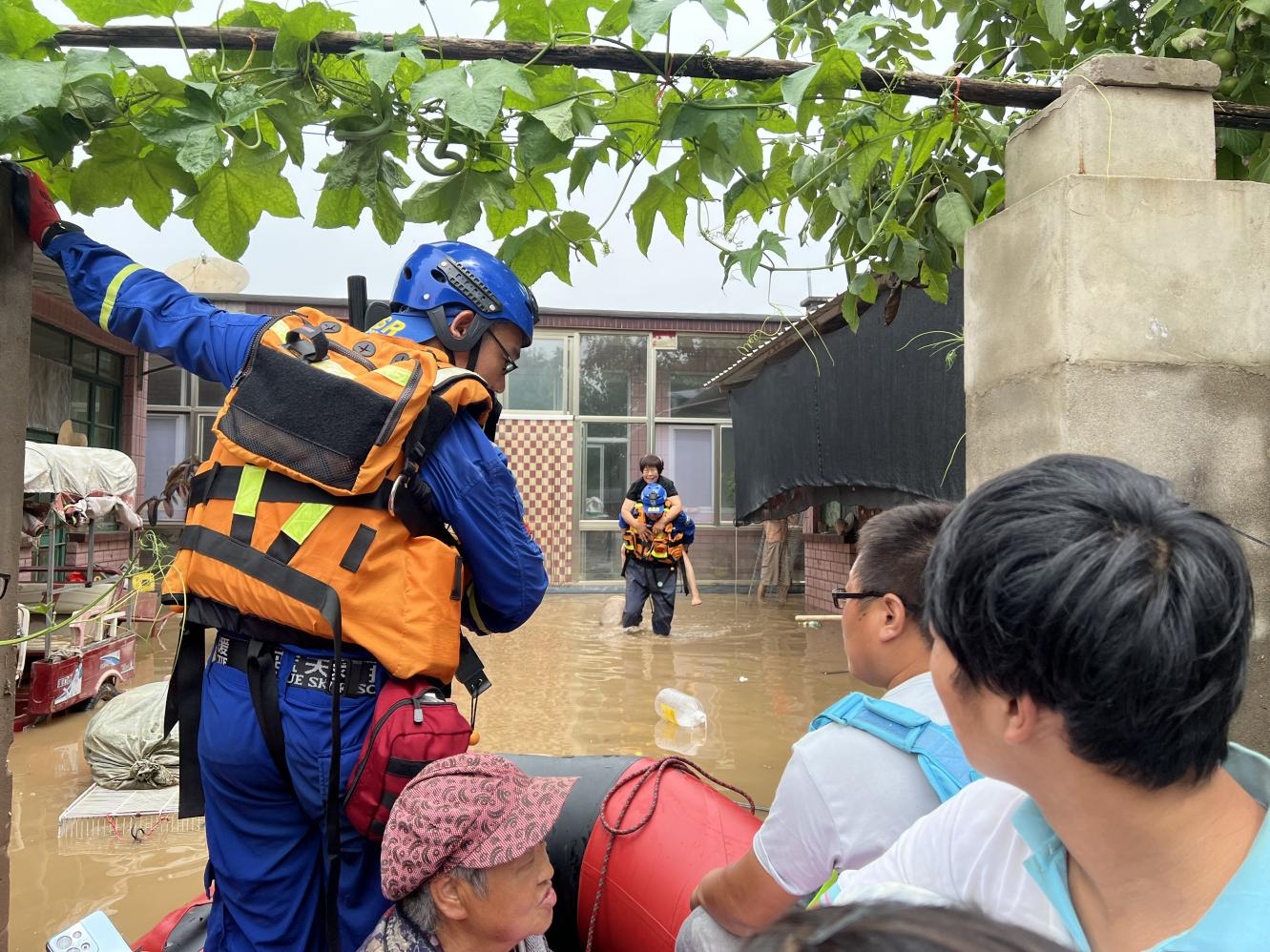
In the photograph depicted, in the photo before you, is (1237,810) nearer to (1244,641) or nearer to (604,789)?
(1244,641)

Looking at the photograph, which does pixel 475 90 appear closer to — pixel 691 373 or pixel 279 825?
pixel 279 825

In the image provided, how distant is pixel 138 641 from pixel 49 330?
14.3ft

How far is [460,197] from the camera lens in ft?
7.50

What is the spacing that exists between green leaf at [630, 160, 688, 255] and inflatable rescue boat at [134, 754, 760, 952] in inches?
64.5

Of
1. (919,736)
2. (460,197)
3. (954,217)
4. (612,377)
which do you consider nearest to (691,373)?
(612,377)

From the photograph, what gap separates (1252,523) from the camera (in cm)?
215

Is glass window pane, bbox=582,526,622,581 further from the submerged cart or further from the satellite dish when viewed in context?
the submerged cart

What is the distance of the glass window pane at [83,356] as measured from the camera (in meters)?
12.0

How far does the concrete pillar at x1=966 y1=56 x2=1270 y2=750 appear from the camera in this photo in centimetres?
208

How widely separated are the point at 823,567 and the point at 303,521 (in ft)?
38.5

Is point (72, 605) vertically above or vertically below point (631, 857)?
above

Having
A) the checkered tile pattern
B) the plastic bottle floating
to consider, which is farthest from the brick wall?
the plastic bottle floating

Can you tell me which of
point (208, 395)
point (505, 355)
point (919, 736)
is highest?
point (208, 395)

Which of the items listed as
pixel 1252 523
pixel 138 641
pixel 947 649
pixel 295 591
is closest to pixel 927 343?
pixel 1252 523
